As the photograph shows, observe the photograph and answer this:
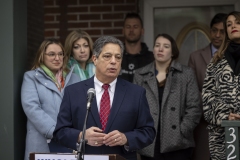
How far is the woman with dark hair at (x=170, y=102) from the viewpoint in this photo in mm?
6223

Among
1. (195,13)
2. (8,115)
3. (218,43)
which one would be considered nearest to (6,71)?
(8,115)

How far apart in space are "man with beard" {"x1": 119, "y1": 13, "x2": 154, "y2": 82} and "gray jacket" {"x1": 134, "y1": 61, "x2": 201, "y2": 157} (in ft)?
1.63

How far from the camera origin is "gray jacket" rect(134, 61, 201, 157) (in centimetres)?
620

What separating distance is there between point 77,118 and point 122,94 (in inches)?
15.4

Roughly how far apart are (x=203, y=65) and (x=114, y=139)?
2.90 meters

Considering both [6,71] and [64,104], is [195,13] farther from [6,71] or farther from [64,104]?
[64,104]

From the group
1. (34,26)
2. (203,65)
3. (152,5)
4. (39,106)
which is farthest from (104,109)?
(152,5)

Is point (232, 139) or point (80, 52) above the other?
point (80, 52)

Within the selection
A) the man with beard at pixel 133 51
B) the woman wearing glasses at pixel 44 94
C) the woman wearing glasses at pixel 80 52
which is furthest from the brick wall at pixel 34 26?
the man with beard at pixel 133 51

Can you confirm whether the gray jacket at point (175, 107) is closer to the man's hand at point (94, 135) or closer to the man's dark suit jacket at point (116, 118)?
the man's dark suit jacket at point (116, 118)

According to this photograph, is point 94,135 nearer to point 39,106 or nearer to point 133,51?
point 39,106

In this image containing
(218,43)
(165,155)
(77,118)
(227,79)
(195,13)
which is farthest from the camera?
(195,13)

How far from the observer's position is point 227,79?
18.3ft

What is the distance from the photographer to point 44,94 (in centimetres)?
581
